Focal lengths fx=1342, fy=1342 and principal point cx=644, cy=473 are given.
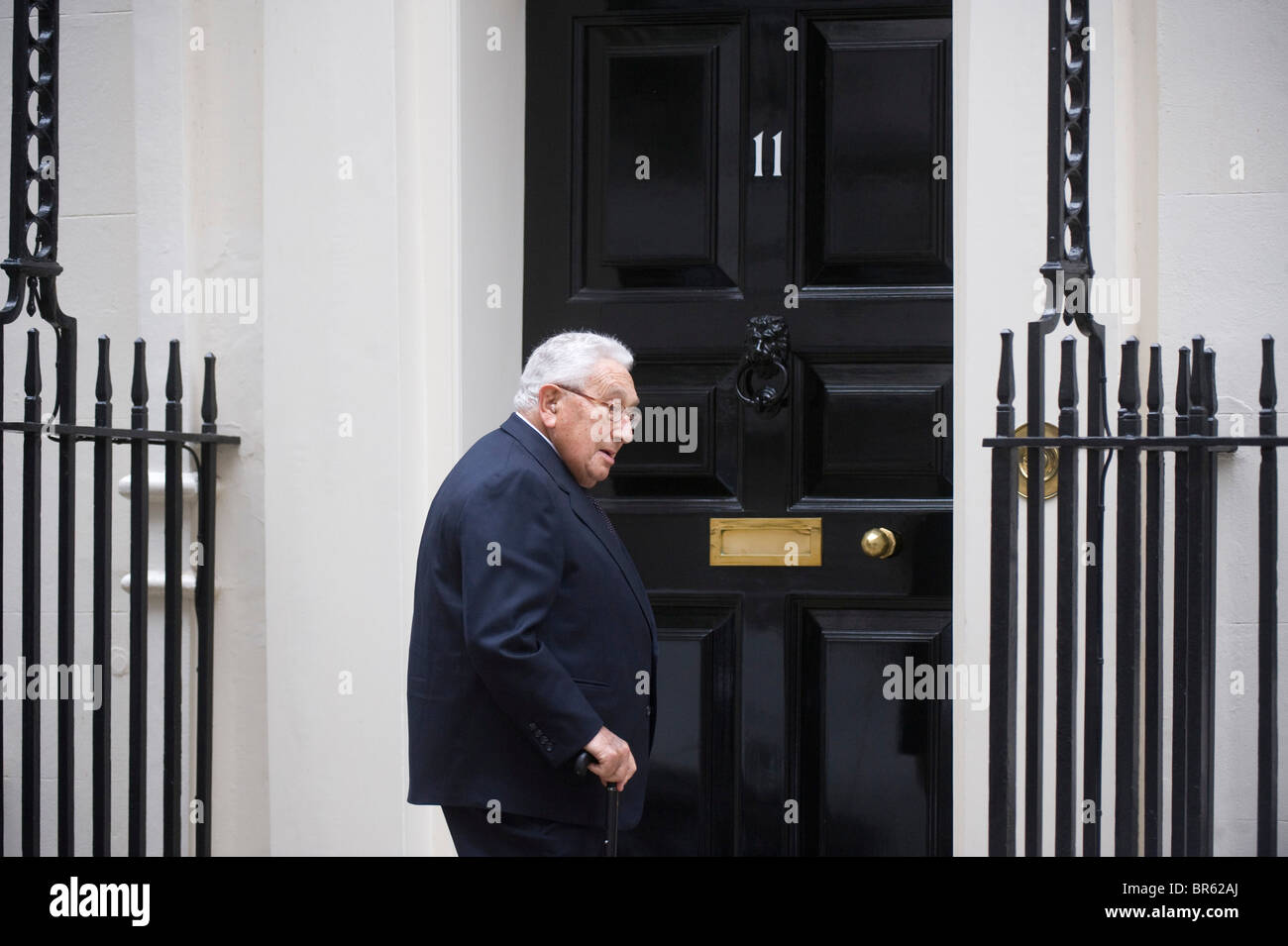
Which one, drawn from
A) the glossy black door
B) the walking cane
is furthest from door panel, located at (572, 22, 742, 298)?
the walking cane

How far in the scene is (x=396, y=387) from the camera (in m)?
3.78

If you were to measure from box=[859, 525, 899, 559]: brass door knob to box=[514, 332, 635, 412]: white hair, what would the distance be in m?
1.12

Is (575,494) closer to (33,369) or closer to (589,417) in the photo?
(589,417)

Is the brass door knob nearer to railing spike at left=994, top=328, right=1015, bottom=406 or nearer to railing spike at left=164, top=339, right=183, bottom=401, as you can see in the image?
railing spike at left=994, top=328, right=1015, bottom=406

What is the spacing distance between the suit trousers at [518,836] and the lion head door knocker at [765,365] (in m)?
1.51

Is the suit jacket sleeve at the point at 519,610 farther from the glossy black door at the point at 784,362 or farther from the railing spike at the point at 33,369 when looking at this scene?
the glossy black door at the point at 784,362

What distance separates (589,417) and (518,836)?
966mm

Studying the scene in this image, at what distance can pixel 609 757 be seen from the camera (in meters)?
2.86

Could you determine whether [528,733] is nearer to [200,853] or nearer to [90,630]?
[200,853]

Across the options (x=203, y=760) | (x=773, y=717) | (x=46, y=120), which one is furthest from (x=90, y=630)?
(x=773, y=717)

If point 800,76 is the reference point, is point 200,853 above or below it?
below

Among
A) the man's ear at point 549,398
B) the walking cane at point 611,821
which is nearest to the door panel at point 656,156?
the man's ear at point 549,398

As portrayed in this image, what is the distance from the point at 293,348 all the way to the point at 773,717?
178 centimetres

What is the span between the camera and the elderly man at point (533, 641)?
9.35 feet
